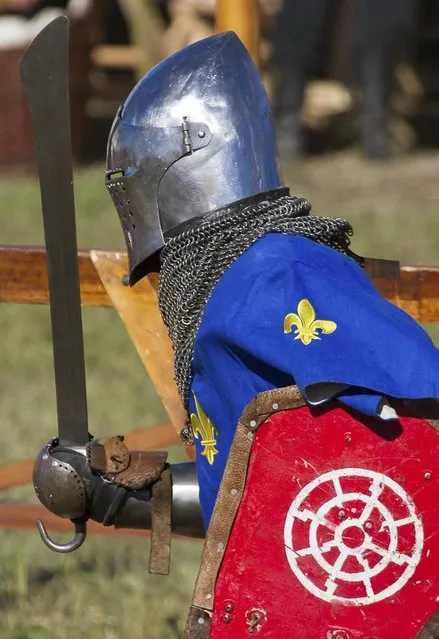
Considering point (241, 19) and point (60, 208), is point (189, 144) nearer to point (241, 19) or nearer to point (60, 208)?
point (60, 208)

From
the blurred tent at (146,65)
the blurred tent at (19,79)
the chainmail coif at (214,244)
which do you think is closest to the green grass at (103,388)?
the blurred tent at (19,79)

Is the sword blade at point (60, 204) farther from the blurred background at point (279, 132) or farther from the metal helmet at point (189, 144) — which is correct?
the blurred background at point (279, 132)

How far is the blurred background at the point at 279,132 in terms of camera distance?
6898 mm

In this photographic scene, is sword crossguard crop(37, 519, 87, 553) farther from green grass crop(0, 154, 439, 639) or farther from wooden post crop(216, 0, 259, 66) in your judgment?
wooden post crop(216, 0, 259, 66)

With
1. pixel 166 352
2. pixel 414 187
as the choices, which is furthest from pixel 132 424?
pixel 414 187

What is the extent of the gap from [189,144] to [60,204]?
320mm

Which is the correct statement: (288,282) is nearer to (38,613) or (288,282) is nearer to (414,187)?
(38,613)

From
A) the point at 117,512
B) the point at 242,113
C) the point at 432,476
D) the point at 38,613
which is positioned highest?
the point at 242,113

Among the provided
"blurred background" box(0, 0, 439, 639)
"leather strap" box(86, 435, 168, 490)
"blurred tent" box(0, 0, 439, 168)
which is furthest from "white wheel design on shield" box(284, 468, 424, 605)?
"blurred tent" box(0, 0, 439, 168)

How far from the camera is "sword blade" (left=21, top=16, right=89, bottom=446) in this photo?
302 centimetres

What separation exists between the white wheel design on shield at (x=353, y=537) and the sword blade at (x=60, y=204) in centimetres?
73

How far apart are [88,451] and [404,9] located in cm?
907

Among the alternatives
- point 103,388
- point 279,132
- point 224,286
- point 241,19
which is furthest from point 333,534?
point 279,132

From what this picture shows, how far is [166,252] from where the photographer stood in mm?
3086
